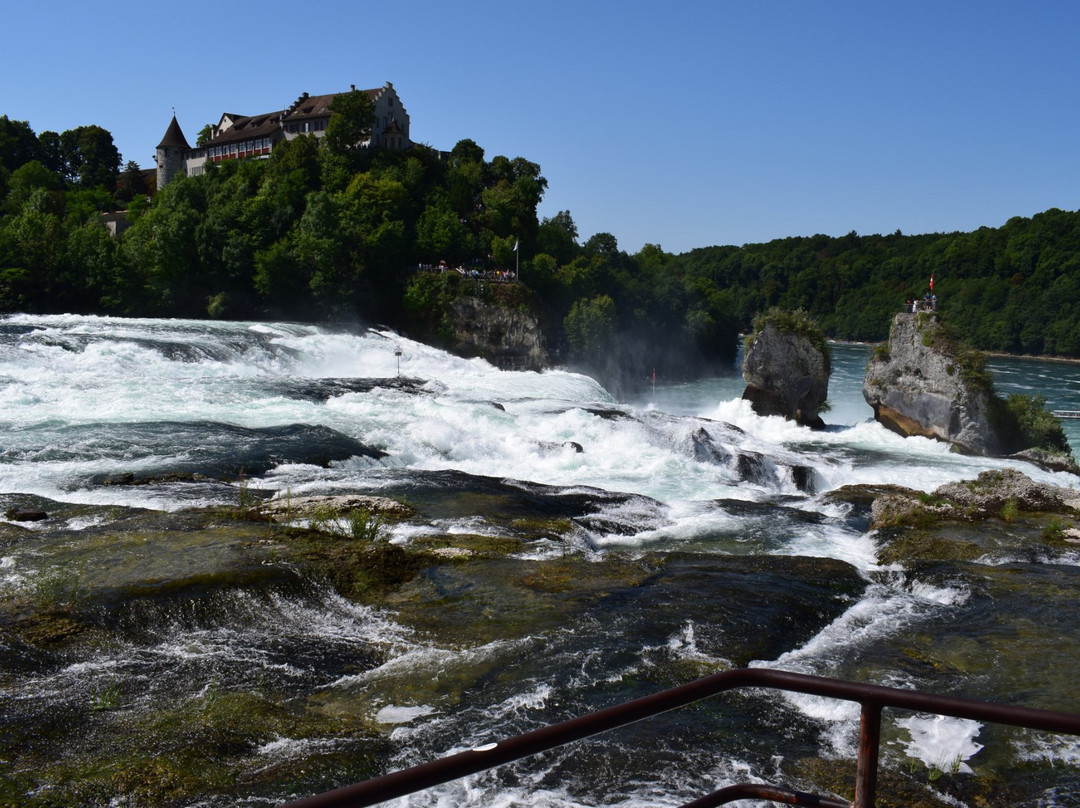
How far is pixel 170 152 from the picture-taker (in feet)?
245

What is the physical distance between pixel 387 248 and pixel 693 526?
1561 inches

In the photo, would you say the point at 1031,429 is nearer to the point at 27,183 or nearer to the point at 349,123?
the point at 349,123

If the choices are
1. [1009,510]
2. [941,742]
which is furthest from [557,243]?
[941,742]

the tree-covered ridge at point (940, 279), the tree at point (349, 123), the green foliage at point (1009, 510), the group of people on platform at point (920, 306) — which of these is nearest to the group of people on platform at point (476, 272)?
the tree at point (349, 123)

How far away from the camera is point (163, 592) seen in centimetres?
893

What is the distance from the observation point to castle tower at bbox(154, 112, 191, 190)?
243ft

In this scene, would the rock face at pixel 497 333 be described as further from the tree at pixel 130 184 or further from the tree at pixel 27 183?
the tree at pixel 130 184

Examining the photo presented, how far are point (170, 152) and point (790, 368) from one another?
62080mm

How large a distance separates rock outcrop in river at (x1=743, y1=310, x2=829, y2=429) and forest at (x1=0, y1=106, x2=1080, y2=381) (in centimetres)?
623

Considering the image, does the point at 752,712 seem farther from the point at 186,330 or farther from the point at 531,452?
the point at 186,330

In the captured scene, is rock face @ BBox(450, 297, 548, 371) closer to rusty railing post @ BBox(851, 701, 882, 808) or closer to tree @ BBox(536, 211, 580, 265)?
tree @ BBox(536, 211, 580, 265)

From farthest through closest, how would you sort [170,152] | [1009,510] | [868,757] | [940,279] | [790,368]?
1. [940,279]
2. [170,152]
3. [790,368]
4. [1009,510]
5. [868,757]

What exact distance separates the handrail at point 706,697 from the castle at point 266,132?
66457mm

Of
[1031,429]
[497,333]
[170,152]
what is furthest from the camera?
[170,152]
